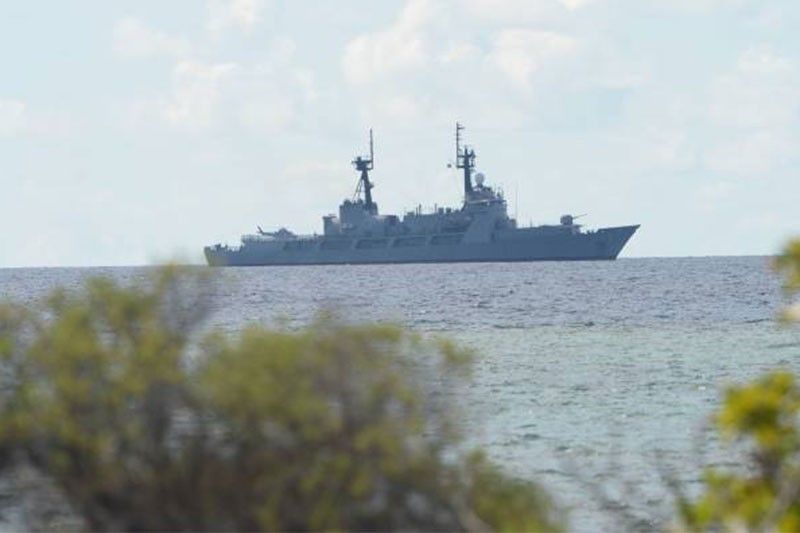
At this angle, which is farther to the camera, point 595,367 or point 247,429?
point 595,367

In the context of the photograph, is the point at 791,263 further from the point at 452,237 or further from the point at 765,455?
the point at 452,237

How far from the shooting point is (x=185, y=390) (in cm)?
775

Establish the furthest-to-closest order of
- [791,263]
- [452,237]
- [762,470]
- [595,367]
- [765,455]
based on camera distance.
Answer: [452,237] → [595,367] → [762,470] → [765,455] → [791,263]

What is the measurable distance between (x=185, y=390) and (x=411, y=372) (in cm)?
107

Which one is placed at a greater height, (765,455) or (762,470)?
(765,455)

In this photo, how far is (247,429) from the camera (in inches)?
294

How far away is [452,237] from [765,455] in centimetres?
13723

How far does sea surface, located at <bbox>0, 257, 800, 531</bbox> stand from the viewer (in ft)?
53.1

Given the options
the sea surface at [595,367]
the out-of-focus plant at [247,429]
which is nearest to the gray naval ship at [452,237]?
the sea surface at [595,367]

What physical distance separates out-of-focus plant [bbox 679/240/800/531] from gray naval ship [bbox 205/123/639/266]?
13113 cm

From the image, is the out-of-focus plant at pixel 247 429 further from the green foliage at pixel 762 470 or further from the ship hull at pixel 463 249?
the ship hull at pixel 463 249

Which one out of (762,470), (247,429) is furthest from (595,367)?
(247,429)

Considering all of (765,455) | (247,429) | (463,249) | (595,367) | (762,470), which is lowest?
(595,367)

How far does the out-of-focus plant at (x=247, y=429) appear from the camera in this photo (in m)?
7.34
